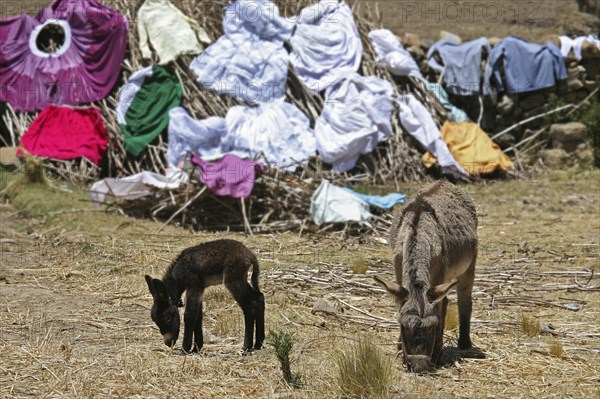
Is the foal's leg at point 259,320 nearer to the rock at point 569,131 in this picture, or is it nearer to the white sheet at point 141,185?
the white sheet at point 141,185

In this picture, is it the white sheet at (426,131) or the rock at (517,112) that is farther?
the rock at (517,112)

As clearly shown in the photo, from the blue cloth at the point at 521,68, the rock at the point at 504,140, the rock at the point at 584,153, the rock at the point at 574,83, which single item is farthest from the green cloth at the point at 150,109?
the rock at the point at 574,83

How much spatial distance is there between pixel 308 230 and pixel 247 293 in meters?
5.92

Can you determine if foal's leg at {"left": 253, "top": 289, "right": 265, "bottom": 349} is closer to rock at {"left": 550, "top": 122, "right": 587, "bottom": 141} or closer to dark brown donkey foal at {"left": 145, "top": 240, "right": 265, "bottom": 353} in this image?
dark brown donkey foal at {"left": 145, "top": 240, "right": 265, "bottom": 353}

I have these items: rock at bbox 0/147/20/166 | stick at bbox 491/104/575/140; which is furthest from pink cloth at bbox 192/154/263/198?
stick at bbox 491/104/575/140

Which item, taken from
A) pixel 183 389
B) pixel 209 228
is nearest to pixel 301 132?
pixel 209 228

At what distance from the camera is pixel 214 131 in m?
15.4

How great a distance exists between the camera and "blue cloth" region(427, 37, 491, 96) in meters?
19.1

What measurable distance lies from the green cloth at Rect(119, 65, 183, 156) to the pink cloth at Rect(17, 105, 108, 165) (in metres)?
0.58

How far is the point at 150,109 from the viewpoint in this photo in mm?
16344

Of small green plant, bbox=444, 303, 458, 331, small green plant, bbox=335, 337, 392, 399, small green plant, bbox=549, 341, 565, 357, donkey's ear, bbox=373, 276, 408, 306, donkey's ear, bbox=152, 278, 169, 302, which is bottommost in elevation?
small green plant, bbox=444, 303, 458, 331

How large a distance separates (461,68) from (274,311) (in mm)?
11769

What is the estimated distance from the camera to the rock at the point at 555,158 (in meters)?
18.8

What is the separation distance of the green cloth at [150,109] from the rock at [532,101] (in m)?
7.91
